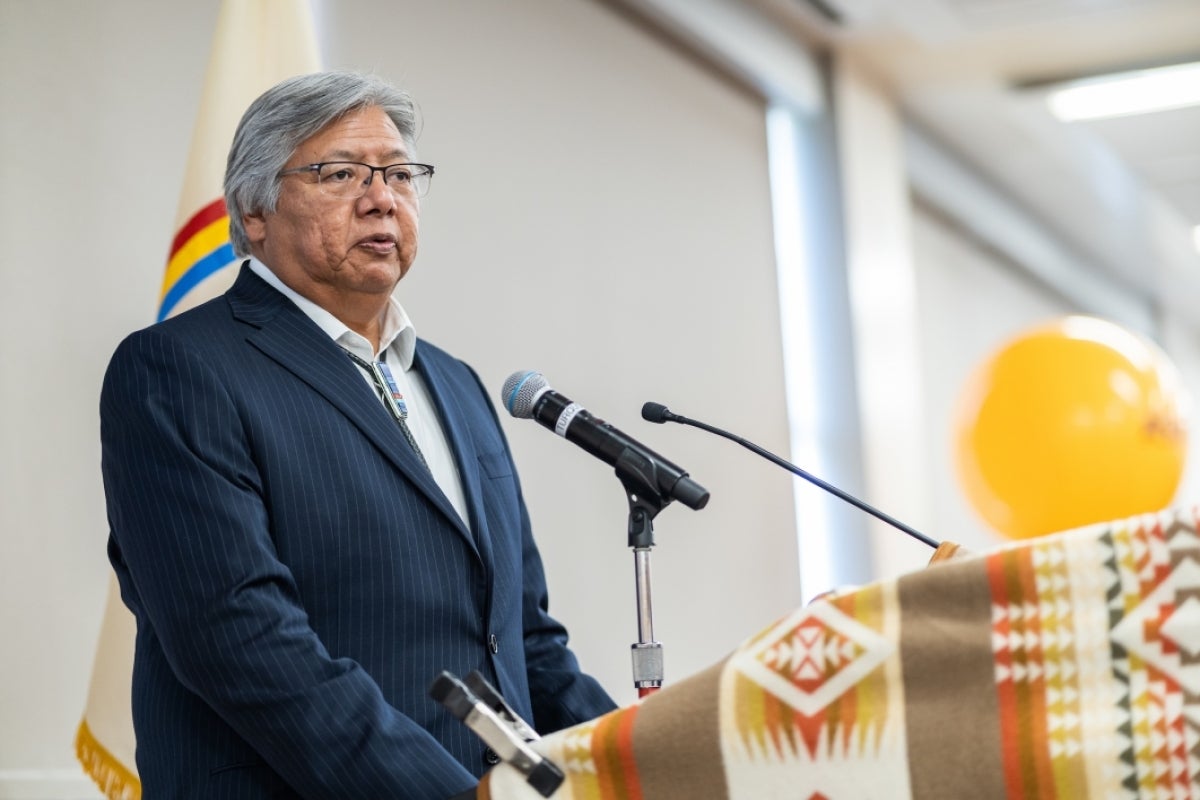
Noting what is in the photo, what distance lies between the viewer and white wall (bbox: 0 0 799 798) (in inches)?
108

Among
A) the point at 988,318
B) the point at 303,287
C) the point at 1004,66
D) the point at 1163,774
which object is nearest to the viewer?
the point at 1163,774

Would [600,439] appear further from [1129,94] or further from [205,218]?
[1129,94]

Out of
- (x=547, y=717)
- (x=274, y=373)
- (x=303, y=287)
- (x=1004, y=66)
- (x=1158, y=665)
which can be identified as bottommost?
(x=547, y=717)

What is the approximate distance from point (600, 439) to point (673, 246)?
3373mm

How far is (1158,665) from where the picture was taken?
1050 mm

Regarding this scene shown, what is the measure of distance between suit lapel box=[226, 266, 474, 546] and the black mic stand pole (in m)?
0.21

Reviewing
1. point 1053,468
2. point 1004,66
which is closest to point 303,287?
point 1053,468

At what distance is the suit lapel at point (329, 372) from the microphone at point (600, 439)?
0.49 ft

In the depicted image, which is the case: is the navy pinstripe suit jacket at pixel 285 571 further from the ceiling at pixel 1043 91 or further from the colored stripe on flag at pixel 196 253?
the ceiling at pixel 1043 91

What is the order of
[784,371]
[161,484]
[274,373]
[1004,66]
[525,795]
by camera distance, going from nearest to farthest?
[525,795], [161,484], [274,373], [784,371], [1004,66]

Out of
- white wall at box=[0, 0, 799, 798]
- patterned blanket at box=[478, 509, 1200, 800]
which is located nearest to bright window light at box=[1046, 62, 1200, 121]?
white wall at box=[0, 0, 799, 798]

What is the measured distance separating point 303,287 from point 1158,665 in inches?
48.2

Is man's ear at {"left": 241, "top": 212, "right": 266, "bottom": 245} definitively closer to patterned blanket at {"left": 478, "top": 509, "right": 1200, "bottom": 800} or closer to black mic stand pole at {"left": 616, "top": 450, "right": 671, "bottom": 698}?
black mic stand pole at {"left": 616, "top": 450, "right": 671, "bottom": 698}

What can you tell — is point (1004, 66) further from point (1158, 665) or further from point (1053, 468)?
point (1158, 665)
